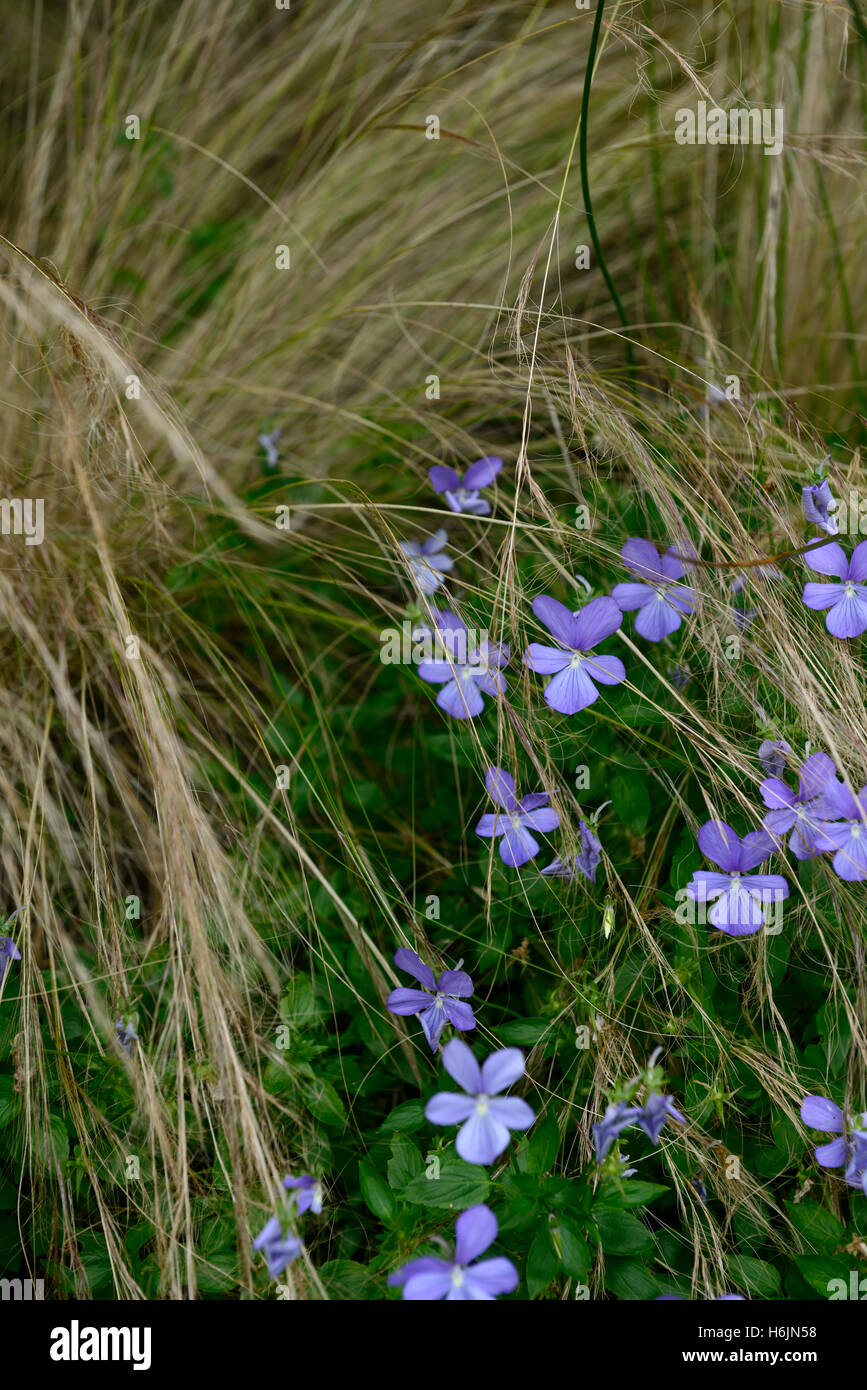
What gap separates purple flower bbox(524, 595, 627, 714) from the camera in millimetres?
1521

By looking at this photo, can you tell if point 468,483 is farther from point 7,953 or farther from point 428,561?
point 7,953

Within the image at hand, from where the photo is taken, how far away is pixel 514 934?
1712 mm

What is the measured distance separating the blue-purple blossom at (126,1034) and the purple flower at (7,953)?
16cm

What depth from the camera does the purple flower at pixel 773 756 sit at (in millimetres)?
1504

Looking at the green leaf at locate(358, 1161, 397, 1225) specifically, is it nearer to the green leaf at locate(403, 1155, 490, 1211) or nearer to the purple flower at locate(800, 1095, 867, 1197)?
the green leaf at locate(403, 1155, 490, 1211)

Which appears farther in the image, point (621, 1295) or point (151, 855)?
point (151, 855)

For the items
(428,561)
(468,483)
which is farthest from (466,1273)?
(468,483)

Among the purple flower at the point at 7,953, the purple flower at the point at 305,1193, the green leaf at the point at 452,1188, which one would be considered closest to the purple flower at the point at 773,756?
Answer: the green leaf at the point at 452,1188

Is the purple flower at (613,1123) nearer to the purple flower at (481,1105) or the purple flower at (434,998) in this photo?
the purple flower at (481,1105)

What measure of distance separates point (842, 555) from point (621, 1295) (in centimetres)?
102

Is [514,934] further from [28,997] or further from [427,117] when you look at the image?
[427,117]

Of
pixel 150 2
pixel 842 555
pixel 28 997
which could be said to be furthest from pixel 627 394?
pixel 150 2
